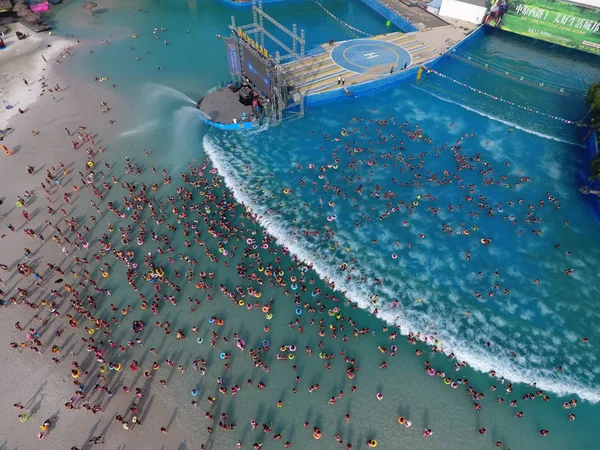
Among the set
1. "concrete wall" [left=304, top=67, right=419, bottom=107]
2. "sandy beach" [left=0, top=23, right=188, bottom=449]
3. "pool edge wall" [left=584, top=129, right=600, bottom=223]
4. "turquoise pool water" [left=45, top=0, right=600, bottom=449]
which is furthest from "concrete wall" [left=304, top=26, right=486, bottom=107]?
"sandy beach" [left=0, top=23, right=188, bottom=449]

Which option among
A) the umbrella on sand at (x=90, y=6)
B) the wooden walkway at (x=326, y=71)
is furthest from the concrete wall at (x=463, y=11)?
the umbrella on sand at (x=90, y=6)

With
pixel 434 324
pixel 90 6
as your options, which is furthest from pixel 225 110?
pixel 90 6

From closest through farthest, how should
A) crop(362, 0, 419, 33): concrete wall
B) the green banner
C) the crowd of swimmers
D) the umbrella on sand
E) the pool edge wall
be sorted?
the crowd of swimmers
the pool edge wall
the green banner
crop(362, 0, 419, 33): concrete wall
the umbrella on sand

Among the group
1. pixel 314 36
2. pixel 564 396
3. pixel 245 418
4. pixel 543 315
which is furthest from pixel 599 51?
pixel 245 418

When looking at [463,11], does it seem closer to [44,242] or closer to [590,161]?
[590,161]

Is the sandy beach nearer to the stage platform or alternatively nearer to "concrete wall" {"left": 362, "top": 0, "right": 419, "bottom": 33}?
the stage platform

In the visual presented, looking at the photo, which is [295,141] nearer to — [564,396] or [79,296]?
[79,296]
